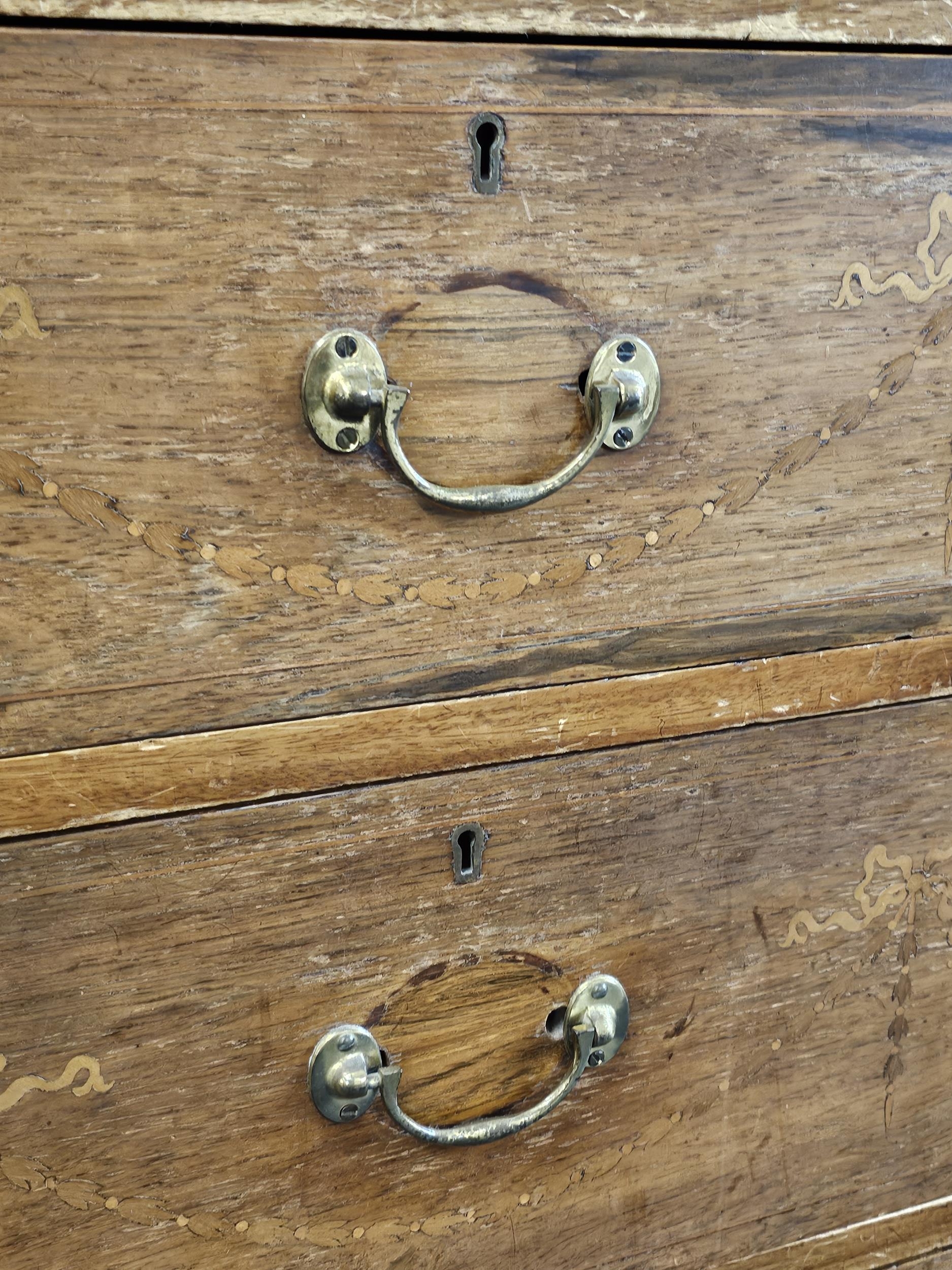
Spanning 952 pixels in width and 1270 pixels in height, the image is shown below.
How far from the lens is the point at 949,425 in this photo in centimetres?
43

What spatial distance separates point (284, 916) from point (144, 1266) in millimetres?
143

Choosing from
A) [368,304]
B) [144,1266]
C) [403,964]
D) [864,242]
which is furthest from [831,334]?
[144,1266]

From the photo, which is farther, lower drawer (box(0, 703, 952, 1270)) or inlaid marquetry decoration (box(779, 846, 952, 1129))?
inlaid marquetry decoration (box(779, 846, 952, 1129))

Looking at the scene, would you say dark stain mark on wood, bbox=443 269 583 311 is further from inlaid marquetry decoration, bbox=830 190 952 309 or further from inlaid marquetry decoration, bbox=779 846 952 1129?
inlaid marquetry decoration, bbox=779 846 952 1129

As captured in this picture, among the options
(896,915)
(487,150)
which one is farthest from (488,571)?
(896,915)

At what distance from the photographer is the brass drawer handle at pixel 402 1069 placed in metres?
0.40

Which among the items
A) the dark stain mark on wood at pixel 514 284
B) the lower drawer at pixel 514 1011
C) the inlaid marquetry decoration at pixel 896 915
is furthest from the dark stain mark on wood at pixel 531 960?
the dark stain mark on wood at pixel 514 284

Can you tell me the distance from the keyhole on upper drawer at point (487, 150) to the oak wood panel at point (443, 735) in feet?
0.59

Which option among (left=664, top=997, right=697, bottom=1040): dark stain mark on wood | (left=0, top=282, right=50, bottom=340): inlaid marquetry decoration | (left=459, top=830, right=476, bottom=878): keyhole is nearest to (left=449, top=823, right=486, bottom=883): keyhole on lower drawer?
(left=459, top=830, right=476, bottom=878): keyhole

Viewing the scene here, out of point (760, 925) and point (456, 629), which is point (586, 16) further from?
point (760, 925)

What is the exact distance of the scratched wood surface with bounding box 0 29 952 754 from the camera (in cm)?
32

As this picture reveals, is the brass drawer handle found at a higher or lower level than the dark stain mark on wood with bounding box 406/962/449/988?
lower

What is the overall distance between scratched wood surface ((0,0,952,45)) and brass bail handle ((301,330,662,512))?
0.31 ft

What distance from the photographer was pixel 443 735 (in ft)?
1.29
